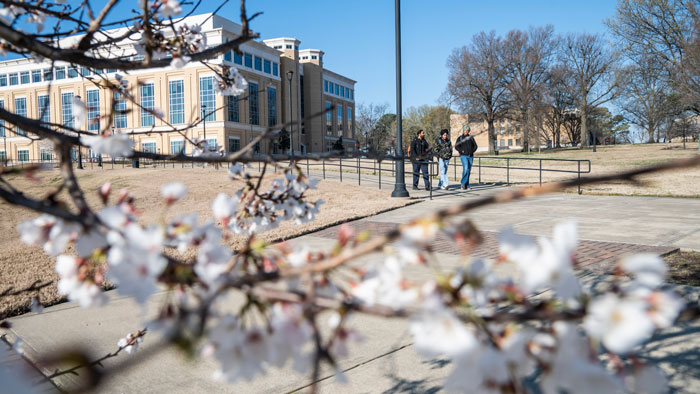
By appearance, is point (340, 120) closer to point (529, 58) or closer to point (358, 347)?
point (529, 58)

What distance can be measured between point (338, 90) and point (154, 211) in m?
71.5

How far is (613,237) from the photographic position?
6.77m

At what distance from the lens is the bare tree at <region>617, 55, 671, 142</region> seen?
30.7m

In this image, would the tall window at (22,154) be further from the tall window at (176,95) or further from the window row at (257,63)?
the window row at (257,63)

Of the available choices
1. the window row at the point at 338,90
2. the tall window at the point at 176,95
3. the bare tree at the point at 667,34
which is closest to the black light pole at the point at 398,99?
the bare tree at the point at 667,34

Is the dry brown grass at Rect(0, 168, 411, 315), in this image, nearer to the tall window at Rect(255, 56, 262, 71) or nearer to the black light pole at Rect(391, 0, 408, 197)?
the black light pole at Rect(391, 0, 408, 197)

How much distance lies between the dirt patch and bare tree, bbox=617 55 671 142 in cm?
3007

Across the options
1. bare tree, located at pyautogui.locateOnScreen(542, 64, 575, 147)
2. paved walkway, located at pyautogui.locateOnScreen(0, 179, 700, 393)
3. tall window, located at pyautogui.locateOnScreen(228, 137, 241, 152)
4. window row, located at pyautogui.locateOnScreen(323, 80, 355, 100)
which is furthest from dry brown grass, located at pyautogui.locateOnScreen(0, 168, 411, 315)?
window row, located at pyautogui.locateOnScreen(323, 80, 355, 100)

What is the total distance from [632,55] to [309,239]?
31966mm

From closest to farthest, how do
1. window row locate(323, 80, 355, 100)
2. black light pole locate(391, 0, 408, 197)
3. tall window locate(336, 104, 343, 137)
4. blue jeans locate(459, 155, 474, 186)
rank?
black light pole locate(391, 0, 408, 197) < blue jeans locate(459, 155, 474, 186) < window row locate(323, 80, 355, 100) < tall window locate(336, 104, 343, 137)

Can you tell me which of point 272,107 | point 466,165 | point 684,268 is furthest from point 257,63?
point 684,268

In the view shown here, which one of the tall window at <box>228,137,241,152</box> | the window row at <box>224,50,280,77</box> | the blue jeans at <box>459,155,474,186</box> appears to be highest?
the window row at <box>224,50,280,77</box>

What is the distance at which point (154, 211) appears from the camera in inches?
428

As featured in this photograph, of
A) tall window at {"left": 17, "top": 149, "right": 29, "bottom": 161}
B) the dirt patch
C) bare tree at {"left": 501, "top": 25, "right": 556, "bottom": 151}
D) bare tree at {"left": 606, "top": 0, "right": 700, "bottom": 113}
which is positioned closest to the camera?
the dirt patch
